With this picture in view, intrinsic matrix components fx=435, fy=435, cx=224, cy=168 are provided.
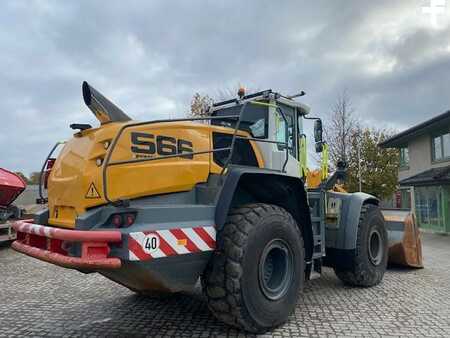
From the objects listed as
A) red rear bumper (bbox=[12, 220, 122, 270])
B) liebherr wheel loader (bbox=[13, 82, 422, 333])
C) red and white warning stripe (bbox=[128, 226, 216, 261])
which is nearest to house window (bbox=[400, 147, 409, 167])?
liebherr wheel loader (bbox=[13, 82, 422, 333])

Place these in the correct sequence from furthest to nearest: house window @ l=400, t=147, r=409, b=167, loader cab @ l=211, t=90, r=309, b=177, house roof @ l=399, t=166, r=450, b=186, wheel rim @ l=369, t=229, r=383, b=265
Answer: house window @ l=400, t=147, r=409, b=167, house roof @ l=399, t=166, r=450, b=186, wheel rim @ l=369, t=229, r=383, b=265, loader cab @ l=211, t=90, r=309, b=177

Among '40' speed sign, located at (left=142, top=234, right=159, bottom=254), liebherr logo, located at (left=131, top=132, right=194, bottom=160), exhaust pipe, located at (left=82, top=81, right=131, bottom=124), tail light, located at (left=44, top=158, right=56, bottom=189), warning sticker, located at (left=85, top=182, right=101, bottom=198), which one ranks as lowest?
'40' speed sign, located at (left=142, top=234, right=159, bottom=254)

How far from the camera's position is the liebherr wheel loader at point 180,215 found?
3.87 metres

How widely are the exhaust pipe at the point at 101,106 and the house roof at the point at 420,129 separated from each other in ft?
53.6

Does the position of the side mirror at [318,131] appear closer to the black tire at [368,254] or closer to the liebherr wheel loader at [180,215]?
the liebherr wheel loader at [180,215]

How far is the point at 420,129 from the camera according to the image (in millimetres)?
20141

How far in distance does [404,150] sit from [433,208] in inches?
239

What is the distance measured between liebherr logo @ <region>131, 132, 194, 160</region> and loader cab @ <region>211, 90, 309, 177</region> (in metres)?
0.91

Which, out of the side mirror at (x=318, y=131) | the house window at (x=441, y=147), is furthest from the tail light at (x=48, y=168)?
the house window at (x=441, y=147)

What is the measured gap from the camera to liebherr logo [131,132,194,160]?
416cm

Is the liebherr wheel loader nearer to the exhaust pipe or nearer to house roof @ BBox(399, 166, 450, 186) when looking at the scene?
the exhaust pipe

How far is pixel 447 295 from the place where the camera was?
6434 mm

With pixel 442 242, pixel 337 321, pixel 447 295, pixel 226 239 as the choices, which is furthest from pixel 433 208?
pixel 226 239

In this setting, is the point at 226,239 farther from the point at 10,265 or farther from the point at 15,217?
the point at 15,217
